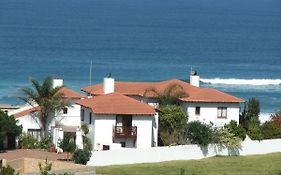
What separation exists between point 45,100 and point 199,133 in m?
8.75

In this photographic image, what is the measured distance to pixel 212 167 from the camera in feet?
182

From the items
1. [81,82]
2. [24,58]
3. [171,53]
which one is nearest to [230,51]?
[171,53]

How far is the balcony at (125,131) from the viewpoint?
193 feet

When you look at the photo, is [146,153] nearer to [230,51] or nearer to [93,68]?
[93,68]

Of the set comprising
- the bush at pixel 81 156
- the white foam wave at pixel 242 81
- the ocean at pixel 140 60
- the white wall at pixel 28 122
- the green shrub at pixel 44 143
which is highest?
the ocean at pixel 140 60

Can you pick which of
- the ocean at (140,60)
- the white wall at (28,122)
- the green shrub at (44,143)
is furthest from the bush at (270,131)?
the ocean at (140,60)

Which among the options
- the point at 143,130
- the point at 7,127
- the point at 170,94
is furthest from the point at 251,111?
the point at 7,127

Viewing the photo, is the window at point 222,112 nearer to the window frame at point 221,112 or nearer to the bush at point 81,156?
the window frame at point 221,112

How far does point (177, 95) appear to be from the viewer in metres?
62.3

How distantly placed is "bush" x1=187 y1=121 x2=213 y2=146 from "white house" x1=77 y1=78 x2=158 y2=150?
6.55 ft

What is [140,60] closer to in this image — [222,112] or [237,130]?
[222,112]

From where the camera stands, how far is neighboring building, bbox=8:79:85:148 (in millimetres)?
59894

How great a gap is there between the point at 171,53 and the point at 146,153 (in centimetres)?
10439

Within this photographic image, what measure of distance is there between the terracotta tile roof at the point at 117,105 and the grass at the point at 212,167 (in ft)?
12.7
